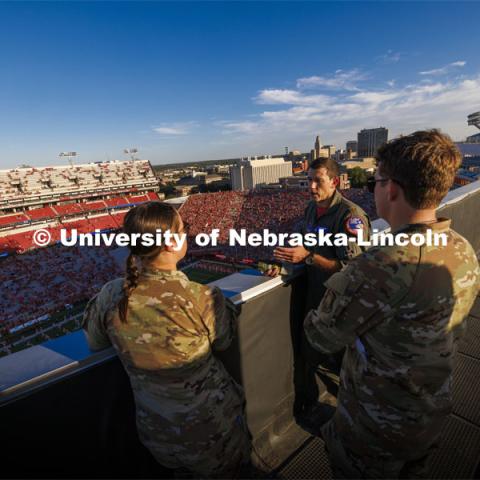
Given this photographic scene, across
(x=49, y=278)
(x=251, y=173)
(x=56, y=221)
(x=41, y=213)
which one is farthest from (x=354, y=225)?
(x=251, y=173)

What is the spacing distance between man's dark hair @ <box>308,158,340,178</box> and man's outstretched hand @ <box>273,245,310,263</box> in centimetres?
92

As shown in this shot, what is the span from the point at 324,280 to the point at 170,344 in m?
1.13

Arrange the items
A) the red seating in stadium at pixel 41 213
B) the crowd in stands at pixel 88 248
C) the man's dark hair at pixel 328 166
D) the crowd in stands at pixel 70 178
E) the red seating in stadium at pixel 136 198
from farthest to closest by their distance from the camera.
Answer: the red seating in stadium at pixel 136 198 → the crowd in stands at pixel 70 178 → the red seating in stadium at pixel 41 213 → the crowd in stands at pixel 88 248 → the man's dark hair at pixel 328 166

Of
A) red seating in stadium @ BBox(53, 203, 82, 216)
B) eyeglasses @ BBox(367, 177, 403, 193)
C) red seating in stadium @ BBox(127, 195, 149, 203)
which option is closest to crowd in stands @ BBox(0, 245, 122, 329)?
red seating in stadium @ BBox(53, 203, 82, 216)

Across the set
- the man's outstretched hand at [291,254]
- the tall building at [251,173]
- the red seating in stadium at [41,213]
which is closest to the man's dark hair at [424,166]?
the man's outstretched hand at [291,254]

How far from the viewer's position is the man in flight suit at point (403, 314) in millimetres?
1033

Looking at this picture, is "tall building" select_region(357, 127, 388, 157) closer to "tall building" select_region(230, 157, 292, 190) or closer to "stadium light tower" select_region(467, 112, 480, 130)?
"tall building" select_region(230, 157, 292, 190)

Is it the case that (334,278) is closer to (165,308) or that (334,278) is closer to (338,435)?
(165,308)

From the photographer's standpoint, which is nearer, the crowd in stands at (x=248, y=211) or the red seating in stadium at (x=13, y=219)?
the crowd in stands at (x=248, y=211)

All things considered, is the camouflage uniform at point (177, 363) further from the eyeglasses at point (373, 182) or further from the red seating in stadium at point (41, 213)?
the red seating in stadium at point (41, 213)

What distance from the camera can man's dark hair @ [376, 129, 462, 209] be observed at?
3.45 feet

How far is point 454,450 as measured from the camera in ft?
5.68

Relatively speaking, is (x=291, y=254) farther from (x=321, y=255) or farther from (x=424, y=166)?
(x=424, y=166)

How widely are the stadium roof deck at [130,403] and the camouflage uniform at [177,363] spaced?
0.43ft
